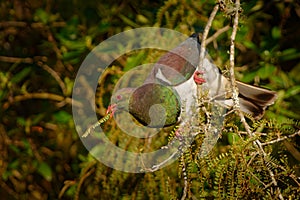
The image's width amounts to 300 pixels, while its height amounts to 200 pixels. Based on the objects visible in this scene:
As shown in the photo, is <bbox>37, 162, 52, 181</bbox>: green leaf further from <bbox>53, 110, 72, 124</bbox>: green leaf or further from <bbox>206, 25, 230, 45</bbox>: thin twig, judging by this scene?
<bbox>206, 25, 230, 45</bbox>: thin twig

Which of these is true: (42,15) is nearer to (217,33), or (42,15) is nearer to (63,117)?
(63,117)

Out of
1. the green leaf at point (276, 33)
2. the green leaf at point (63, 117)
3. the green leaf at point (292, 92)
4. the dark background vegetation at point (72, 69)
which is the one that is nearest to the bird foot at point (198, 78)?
the dark background vegetation at point (72, 69)

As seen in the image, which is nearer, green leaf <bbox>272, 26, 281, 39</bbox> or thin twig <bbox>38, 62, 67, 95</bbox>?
green leaf <bbox>272, 26, 281, 39</bbox>

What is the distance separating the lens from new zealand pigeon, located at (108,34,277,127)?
6.68ft

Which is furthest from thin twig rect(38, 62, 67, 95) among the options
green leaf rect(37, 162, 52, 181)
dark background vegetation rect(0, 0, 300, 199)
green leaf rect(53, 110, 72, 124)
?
green leaf rect(37, 162, 52, 181)

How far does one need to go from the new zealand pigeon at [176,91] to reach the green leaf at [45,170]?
3.50 feet

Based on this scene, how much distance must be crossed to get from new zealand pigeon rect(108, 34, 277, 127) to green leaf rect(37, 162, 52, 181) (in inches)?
42.0

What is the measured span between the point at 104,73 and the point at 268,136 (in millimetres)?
1120

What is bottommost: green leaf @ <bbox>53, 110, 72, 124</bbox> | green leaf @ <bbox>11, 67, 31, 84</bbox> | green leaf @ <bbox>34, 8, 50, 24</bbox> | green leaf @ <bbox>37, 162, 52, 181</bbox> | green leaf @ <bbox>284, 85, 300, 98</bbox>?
green leaf @ <bbox>37, 162, 52, 181</bbox>

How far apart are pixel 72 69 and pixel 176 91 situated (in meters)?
1.18

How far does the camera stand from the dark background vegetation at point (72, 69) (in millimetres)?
2518

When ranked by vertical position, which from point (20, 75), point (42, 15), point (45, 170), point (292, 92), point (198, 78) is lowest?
point (45, 170)

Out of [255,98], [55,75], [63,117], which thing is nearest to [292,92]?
[255,98]

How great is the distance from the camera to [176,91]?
2.13 meters
